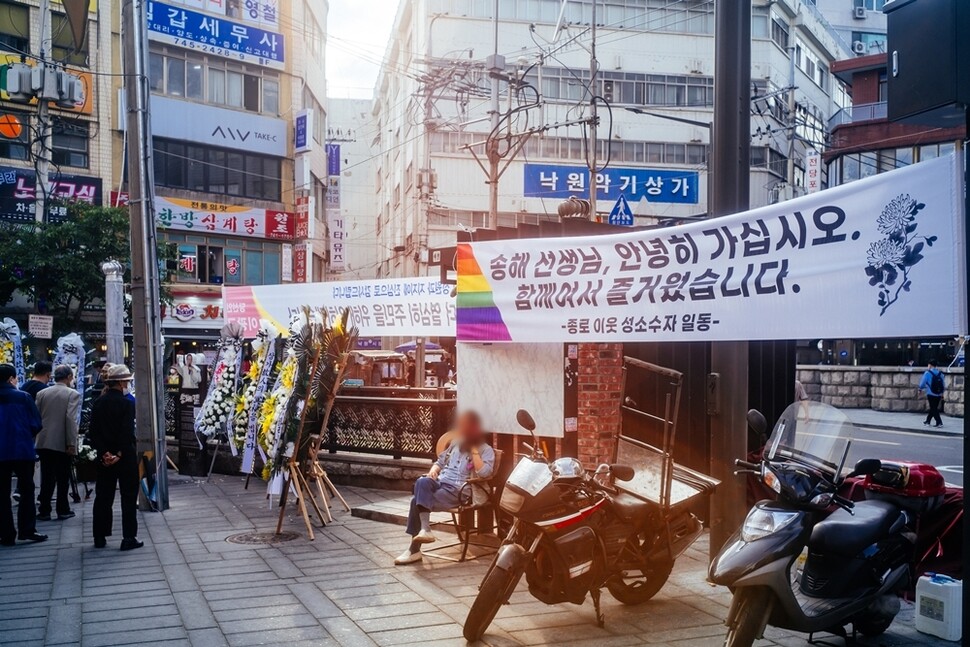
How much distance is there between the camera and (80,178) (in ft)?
94.3

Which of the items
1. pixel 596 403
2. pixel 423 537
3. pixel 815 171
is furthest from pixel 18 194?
pixel 815 171

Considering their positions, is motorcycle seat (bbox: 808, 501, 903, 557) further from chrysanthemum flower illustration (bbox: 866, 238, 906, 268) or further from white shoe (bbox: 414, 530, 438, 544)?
white shoe (bbox: 414, 530, 438, 544)

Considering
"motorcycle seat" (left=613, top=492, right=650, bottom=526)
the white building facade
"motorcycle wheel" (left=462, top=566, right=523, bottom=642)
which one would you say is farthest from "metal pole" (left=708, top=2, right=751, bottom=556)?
the white building facade

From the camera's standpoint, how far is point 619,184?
4053cm

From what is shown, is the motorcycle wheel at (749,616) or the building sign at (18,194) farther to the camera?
the building sign at (18,194)

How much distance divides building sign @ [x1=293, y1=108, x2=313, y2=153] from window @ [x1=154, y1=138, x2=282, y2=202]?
3.65 ft

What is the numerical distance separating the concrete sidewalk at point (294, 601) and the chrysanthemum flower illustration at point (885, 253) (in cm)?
252

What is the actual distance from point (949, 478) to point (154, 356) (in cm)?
1231

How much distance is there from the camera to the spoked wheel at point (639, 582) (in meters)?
6.33

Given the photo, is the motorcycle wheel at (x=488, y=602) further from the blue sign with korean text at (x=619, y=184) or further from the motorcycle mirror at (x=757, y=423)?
the blue sign with korean text at (x=619, y=184)

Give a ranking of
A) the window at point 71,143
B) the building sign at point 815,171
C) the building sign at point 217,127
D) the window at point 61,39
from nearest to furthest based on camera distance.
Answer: the window at point 61,39
the window at point 71,143
the building sign at point 217,127
the building sign at point 815,171

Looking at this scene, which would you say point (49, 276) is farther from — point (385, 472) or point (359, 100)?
point (359, 100)

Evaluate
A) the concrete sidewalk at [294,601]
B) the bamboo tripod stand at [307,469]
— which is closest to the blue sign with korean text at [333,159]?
the bamboo tripod stand at [307,469]

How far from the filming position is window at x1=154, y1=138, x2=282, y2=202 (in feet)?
105
